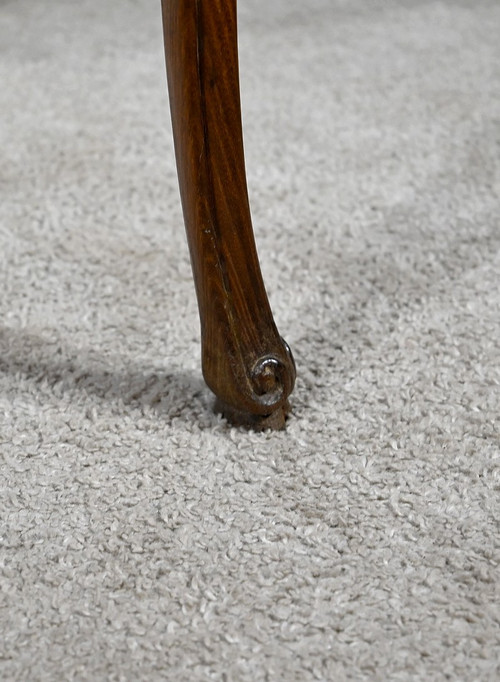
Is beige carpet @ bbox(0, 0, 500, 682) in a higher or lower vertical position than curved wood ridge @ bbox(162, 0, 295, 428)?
lower

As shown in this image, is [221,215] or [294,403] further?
[294,403]

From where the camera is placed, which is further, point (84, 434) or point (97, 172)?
point (97, 172)

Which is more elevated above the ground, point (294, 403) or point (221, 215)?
point (221, 215)

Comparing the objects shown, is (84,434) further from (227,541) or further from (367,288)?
(367,288)

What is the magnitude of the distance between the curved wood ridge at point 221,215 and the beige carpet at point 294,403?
0.05m

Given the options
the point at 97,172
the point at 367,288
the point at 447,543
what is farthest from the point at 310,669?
the point at 97,172

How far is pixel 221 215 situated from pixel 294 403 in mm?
173

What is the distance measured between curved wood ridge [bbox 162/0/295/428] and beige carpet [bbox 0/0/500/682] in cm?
5

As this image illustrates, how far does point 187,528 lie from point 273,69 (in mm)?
914

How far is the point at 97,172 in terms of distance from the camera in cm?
102

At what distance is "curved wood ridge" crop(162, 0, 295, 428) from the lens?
20.4 inches

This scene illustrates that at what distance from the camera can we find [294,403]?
666mm

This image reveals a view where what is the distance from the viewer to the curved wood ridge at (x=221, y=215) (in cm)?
52

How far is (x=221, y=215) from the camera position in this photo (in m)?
0.56
